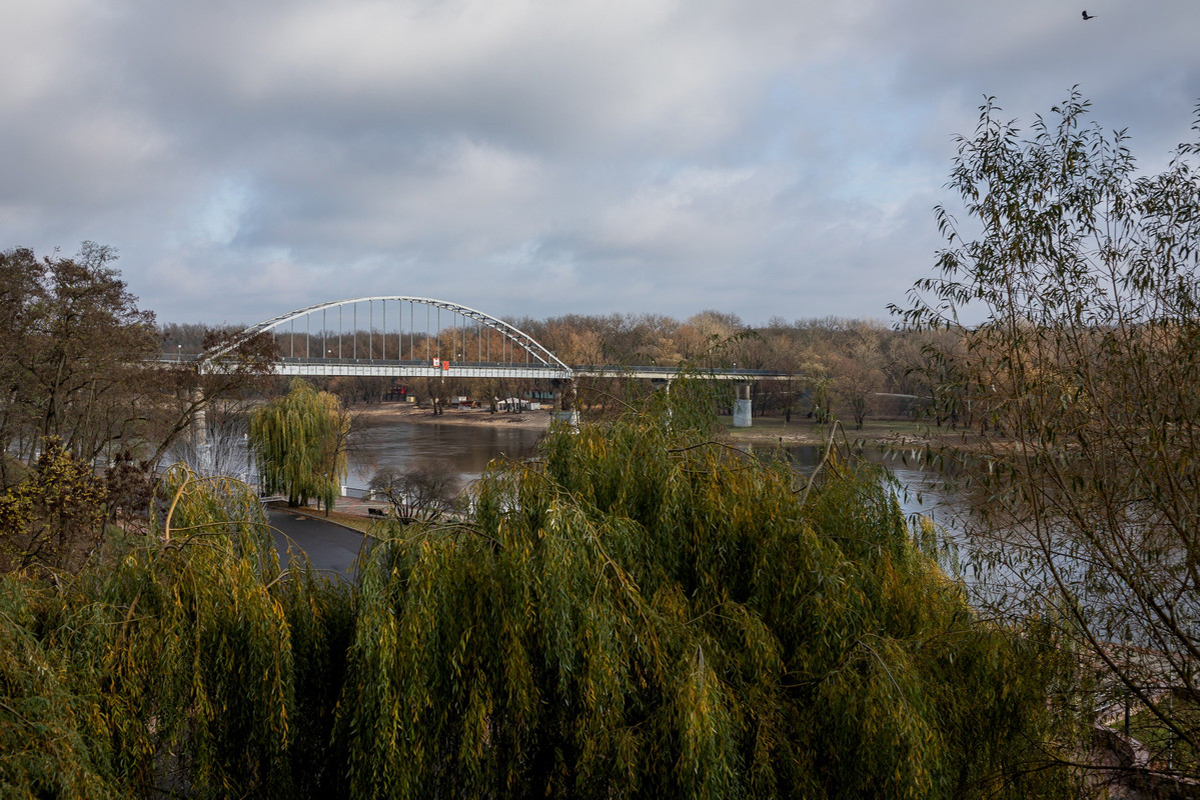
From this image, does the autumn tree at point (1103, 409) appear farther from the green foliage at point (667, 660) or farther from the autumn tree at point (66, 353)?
the autumn tree at point (66, 353)

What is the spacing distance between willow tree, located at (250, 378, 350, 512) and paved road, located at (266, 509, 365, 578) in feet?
4.78

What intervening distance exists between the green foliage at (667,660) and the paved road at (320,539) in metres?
17.3

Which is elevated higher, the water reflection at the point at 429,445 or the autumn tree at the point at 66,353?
the autumn tree at the point at 66,353

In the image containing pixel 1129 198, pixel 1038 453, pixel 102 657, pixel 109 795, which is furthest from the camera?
pixel 1129 198

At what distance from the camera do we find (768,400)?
244 feet

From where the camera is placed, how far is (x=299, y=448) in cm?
3338

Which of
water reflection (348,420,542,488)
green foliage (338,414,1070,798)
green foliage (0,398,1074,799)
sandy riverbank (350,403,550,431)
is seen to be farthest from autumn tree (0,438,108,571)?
sandy riverbank (350,403,550,431)

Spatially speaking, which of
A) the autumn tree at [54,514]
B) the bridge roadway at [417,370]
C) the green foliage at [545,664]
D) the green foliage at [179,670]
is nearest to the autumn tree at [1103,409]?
the green foliage at [545,664]

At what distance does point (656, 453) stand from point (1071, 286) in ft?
11.7

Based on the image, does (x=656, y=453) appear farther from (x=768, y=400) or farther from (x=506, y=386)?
(x=506, y=386)

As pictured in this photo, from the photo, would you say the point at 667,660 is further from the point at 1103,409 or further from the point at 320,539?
the point at 320,539

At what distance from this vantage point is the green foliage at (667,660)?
4809mm

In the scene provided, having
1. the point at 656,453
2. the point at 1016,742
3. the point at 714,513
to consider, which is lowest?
the point at 1016,742

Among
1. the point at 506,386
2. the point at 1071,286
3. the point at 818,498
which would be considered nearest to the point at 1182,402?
the point at 1071,286
